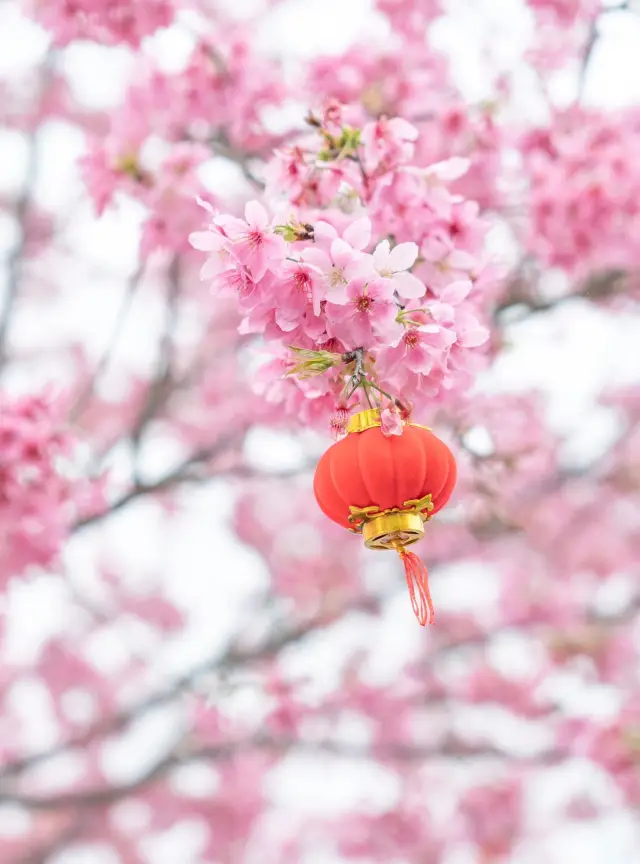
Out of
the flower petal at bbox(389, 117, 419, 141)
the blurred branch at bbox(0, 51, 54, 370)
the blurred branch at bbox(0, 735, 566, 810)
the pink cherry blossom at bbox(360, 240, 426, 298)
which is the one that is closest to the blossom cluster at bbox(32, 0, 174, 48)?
the blurred branch at bbox(0, 51, 54, 370)

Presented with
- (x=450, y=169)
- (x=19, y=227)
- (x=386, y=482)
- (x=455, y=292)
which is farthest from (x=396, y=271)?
(x=19, y=227)

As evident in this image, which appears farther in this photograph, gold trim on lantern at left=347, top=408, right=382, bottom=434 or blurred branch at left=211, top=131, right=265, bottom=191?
blurred branch at left=211, top=131, right=265, bottom=191

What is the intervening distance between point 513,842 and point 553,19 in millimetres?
8455

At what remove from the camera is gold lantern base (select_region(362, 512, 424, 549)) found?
161cm

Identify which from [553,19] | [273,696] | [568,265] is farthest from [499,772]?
[553,19]

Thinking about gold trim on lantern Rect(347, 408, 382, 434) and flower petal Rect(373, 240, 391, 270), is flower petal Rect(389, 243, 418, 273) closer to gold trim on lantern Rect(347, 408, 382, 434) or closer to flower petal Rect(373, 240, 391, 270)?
flower petal Rect(373, 240, 391, 270)

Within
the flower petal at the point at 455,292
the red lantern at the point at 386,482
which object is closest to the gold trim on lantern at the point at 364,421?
the red lantern at the point at 386,482

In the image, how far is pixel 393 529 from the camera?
160 cm

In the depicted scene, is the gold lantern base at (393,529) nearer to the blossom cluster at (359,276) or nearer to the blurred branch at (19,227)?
the blossom cluster at (359,276)

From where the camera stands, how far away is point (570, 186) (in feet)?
10.6

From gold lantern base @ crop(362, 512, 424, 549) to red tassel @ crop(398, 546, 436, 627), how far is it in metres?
0.04

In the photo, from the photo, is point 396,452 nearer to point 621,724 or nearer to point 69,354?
point 621,724

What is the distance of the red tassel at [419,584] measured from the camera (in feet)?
5.40

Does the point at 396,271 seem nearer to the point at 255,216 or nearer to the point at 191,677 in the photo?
the point at 255,216
